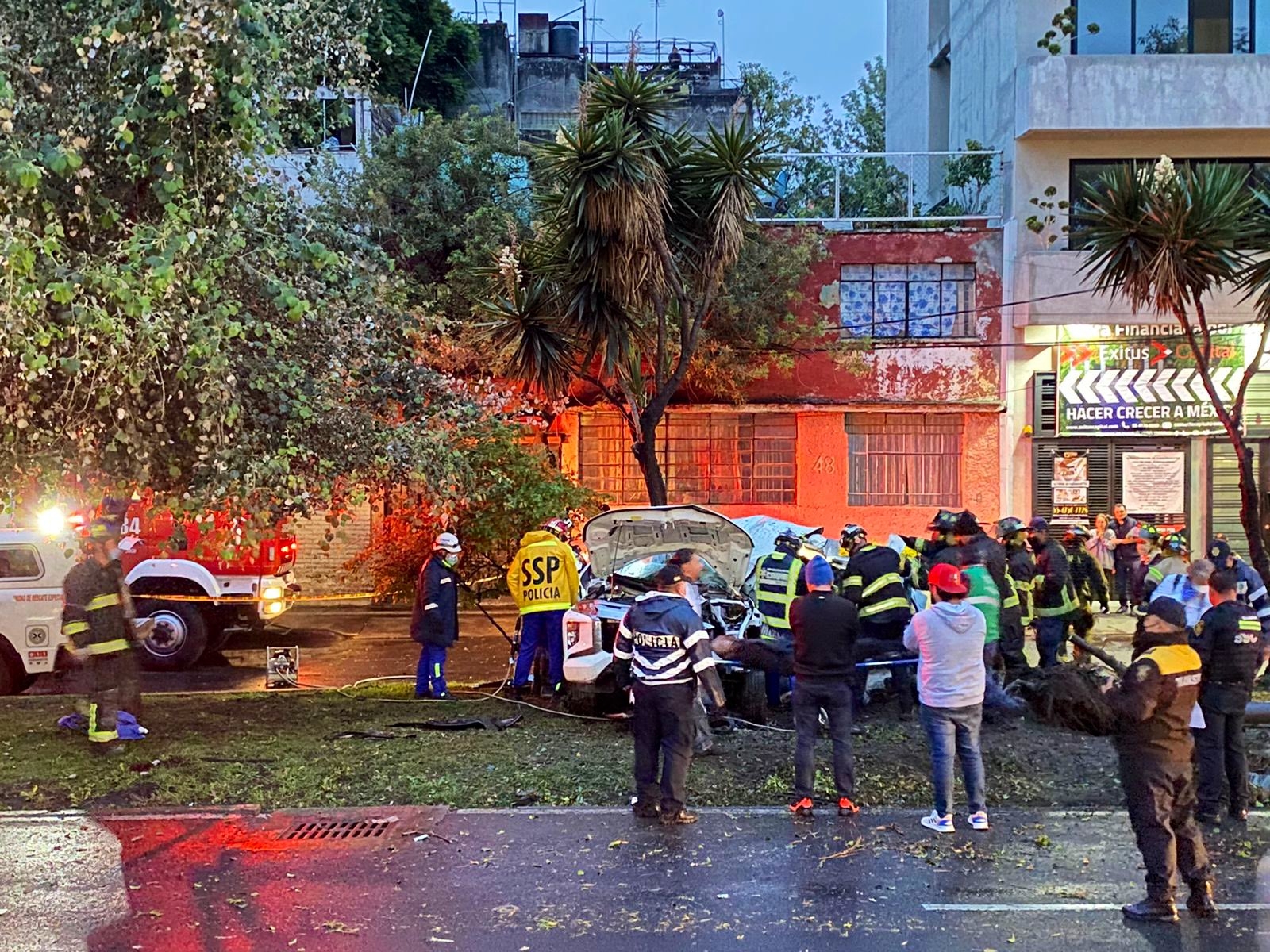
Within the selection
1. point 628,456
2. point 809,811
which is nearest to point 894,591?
point 809,811

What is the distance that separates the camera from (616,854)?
22.4 ft

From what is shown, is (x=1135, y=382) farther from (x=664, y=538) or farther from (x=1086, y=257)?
(x=664, y=538)

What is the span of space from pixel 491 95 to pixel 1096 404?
17529 mm

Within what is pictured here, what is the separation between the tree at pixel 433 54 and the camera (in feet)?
86.4

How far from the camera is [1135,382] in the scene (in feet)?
64.4

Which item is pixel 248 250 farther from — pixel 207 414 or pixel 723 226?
pixel 723 226

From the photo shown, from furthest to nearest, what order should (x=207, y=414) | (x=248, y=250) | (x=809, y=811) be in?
(x=248, y=250)
(x=207, y=414)
(x=809, y=811)

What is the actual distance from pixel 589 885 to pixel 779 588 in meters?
4.03

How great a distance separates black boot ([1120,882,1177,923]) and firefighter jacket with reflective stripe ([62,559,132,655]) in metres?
7.40

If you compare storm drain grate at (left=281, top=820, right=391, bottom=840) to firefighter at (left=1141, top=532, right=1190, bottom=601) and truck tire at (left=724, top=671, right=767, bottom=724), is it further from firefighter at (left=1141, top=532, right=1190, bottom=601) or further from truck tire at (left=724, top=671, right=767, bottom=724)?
firefighter at (left=1141, top=532, right=1190, bottom=601)

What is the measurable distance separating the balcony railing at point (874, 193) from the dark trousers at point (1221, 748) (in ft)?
43.3

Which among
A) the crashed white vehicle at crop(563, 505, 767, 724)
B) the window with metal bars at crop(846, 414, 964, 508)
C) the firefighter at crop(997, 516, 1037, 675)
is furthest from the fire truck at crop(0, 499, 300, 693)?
the window with metal bars at crop(846, 414, 964, 508)

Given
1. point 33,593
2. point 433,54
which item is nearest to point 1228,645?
point 33,593

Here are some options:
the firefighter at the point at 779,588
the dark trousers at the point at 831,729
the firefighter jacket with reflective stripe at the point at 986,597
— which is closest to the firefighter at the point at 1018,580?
the firefighter jacket with reflective stripe at the point at 986,597
